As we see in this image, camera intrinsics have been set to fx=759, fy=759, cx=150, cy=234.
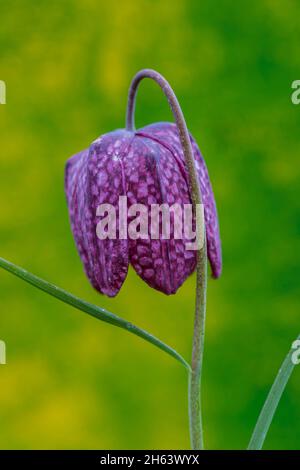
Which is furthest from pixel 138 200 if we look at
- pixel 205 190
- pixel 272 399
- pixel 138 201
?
pixel 272 399

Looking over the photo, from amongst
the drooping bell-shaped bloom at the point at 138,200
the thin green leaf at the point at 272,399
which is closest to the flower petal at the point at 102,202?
the drooping bell-shaped bloom at the point at 138,200

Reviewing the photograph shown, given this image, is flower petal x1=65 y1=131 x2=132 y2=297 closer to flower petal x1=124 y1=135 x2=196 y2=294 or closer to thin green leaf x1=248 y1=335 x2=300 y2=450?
flower petal x1=124 y1=135 x2=196 y2=294

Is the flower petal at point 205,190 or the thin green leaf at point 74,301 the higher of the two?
the flower petal at point 205,190

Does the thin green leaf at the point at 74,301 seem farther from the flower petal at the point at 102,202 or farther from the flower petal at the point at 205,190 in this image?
the flower petal at the point at 205,190

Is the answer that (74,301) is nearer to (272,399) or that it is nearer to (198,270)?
(198,270)
